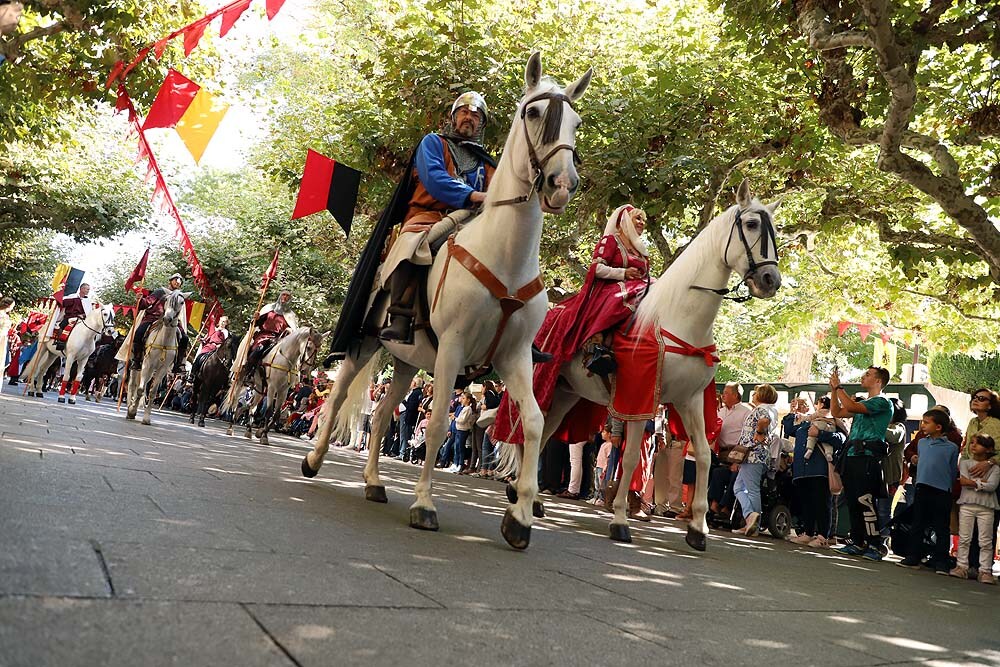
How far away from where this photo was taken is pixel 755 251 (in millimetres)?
6754

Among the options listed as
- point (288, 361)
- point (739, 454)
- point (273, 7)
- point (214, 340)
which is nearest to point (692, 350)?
point (739, 454)

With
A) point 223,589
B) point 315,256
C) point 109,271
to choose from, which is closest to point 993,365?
point 315,256

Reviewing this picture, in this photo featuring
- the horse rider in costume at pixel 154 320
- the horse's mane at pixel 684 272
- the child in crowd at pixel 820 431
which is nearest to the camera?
the horse's mane at pixel 684 272

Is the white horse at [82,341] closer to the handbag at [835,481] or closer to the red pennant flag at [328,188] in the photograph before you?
the red pennant flag at [328,188]

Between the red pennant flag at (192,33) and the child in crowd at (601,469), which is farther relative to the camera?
the child in crowd at (601,469)

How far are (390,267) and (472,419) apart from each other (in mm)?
10545

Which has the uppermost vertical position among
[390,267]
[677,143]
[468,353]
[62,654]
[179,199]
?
[179,199]

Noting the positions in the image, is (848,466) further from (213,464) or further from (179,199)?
(179,199)

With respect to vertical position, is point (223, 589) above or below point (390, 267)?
below

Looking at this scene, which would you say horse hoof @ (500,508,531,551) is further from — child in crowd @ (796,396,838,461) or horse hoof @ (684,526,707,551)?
child in crowd @ (796,396,838,461)

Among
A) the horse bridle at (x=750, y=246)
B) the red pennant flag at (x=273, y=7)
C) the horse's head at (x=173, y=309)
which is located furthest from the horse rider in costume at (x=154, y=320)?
the horse bridle at (x=750, y=246)

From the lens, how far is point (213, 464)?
23.3 ft

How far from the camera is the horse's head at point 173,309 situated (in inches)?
531

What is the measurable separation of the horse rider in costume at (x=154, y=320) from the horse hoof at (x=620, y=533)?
958cm
